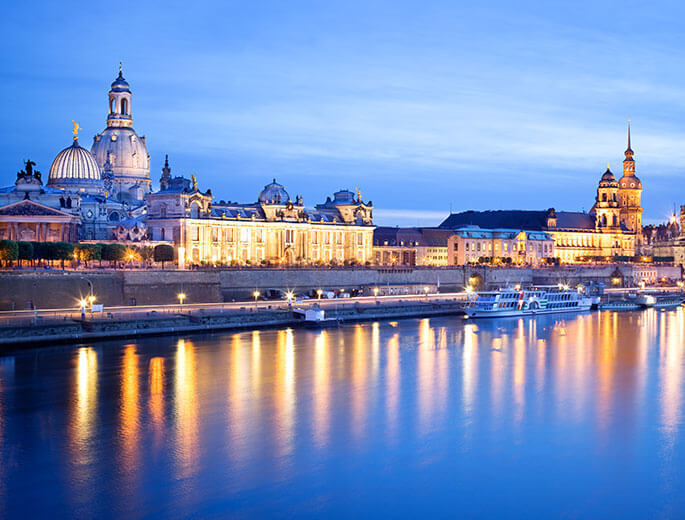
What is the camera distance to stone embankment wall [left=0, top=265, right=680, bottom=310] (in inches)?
1839

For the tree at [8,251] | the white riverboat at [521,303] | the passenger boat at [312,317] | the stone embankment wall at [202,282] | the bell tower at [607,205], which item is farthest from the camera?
the bell tower at [607,205]

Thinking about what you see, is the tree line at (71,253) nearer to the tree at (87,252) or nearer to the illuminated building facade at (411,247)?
the tree at (87,252)

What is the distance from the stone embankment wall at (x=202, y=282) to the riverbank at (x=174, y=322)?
462cm

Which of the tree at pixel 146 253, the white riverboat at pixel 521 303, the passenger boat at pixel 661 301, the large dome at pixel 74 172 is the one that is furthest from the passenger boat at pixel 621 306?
the large dome at pixel 74 172

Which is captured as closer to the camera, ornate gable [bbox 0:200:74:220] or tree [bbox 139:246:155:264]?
ornate gable [bbox 0:200:74:220]

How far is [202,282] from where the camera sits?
56844mm

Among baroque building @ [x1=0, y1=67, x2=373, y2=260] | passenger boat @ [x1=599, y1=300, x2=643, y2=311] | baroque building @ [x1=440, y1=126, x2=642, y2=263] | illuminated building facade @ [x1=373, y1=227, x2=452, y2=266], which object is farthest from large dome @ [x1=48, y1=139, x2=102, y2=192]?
baroque building @ [x1=440, y1=126, x2=642, y2=263]

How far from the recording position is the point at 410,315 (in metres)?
57.3

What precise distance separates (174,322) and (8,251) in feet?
44.7

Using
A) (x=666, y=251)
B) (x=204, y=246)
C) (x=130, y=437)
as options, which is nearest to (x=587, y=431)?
(x=130, y=437)

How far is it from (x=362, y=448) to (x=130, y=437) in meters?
6.62

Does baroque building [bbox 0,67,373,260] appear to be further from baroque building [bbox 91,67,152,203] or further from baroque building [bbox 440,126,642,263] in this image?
baroque building [bbox 440,126,642,263]

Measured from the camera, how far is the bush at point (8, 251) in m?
50.2

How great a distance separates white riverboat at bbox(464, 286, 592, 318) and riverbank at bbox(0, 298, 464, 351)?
2.63 m
